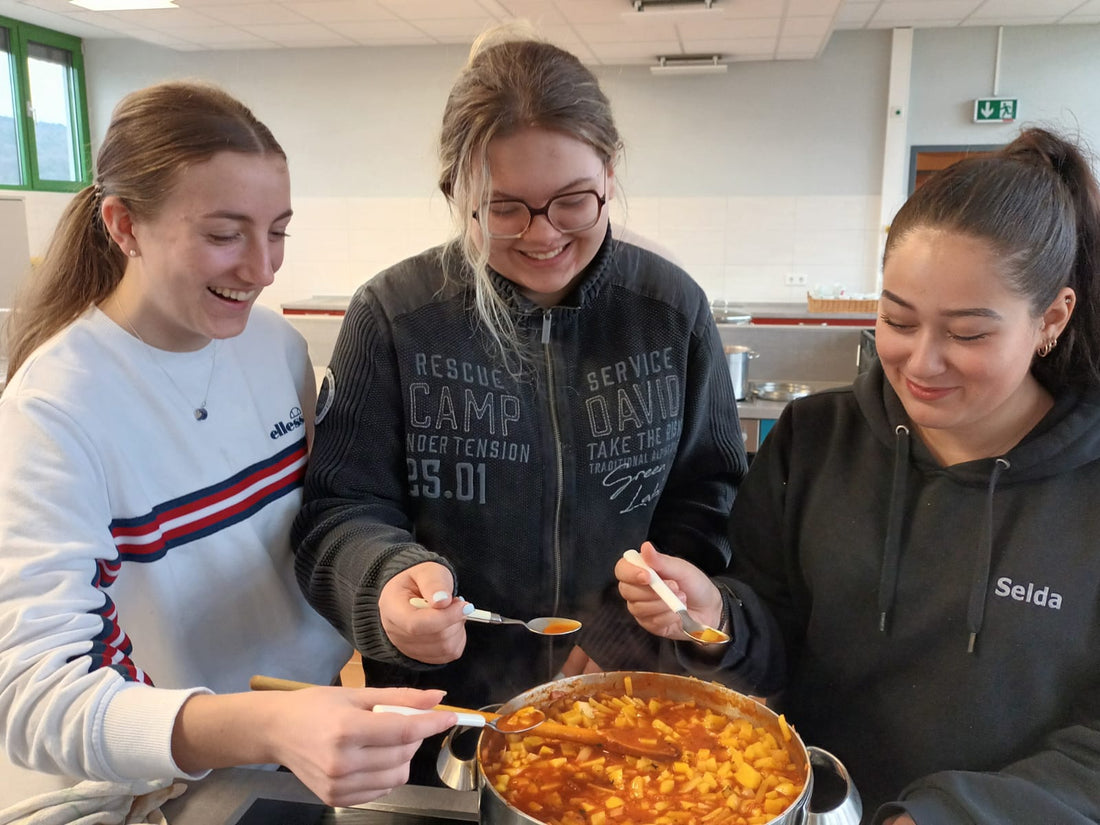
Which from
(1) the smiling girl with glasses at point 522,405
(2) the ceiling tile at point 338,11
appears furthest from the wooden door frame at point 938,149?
(1) the smiling girl with glasses at point 522,405

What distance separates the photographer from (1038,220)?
1.02m

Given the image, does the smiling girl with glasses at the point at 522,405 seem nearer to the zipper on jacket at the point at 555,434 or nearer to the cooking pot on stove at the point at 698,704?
the zipper on jacket at the point at 555,434

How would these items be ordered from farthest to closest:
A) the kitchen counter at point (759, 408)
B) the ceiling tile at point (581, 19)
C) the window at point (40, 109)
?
the window at point (40, 109), the ceiling tile at point (581, 19), the kitchen counter at point (759, 408)

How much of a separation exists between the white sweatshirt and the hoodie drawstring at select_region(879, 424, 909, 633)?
0.89 meters

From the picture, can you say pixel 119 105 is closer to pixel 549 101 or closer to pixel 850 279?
pixel 549 101

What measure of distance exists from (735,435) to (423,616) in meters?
0.73

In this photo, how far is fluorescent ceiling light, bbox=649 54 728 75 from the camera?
6.34 m

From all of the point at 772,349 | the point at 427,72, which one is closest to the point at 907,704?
the point at 772,349

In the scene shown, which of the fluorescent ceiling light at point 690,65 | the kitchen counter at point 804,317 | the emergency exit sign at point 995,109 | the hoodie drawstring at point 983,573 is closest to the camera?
the hoodie drawstring at point 983,573

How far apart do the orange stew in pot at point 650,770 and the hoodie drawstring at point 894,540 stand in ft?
0.81

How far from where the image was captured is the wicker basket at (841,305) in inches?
220

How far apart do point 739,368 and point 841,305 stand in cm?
233

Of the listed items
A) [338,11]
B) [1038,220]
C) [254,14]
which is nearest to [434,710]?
[1038,220]

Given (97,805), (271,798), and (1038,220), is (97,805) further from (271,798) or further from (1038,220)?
(1038,220)
